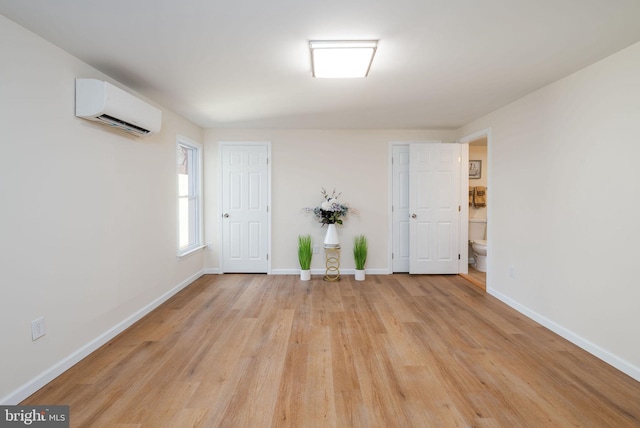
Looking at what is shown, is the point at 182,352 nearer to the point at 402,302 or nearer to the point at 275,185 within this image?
the point at 402,302

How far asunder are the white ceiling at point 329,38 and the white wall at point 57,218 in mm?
363

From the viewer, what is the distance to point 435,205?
14.8 feet

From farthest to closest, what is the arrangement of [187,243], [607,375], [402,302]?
[187,243] → [402,302] → [607,375]

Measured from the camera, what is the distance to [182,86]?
281cm

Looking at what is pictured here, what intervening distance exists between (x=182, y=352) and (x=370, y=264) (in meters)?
3.02

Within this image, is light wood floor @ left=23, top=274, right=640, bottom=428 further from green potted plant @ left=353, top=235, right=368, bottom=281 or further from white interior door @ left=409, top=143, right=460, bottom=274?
white interior door @ left=409, top=143, right=460, bottom=274

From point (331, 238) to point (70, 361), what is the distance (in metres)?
3.01

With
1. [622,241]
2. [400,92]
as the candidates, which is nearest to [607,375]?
[622,241]

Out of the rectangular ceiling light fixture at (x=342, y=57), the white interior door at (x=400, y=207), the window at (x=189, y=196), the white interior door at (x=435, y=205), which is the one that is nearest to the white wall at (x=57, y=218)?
the window at (x=189, y=196)

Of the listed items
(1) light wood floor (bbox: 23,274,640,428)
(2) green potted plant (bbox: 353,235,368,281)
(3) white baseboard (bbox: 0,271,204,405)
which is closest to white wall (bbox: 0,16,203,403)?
(3) white baseboard (bbox: 0,271,204,405)

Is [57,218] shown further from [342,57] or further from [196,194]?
[196,194]

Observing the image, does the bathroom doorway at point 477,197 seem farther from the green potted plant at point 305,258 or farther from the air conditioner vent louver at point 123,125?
the air conditioner vent louver at point 123,125

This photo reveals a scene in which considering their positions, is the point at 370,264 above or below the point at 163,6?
below

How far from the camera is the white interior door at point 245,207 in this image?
4594mm
